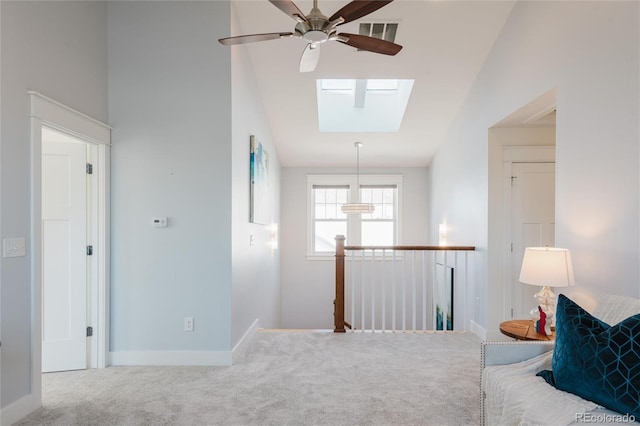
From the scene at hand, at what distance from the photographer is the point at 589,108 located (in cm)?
257

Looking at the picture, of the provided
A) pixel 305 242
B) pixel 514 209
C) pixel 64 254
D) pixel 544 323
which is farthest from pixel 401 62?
pixel 305 242

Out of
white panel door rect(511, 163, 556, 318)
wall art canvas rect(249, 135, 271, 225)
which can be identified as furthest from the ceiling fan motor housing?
white panel door rect(511, 163, 556, 318)

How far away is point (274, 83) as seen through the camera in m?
4.69

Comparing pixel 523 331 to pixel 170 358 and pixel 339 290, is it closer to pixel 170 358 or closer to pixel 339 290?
pixel 339 290

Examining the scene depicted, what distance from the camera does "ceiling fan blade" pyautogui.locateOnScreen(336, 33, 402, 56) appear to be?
8.24ft

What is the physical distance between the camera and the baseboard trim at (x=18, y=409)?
7.65ft

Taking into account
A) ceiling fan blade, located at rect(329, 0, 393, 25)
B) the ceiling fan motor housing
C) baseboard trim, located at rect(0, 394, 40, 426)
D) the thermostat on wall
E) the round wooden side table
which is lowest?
baseboard trim, located at rect(0, 394, 40, 426)

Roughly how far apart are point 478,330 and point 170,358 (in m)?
3.24

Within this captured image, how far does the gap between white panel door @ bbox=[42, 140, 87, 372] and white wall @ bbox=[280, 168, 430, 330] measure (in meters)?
4.37

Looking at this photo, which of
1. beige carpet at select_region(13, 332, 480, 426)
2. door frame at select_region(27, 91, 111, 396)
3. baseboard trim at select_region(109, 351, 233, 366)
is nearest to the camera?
beige carpet at select_region(13, 332, 480, 426)

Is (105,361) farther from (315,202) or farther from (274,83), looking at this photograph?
(315,202)

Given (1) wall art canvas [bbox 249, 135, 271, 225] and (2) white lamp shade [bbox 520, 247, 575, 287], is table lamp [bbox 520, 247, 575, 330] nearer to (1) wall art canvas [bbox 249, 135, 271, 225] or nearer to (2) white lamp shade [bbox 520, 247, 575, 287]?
(2) white lamp shade [bbox 520, 247, 575, 287]

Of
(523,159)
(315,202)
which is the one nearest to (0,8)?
(523,159)

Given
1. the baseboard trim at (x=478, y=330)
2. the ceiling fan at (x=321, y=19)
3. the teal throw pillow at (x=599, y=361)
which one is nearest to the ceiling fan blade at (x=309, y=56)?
the ceiling fan at (x=321, y=19)
